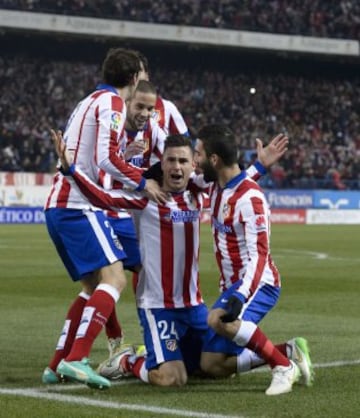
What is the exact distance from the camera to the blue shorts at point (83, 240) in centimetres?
674

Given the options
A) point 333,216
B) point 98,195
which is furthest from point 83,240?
point 333,216

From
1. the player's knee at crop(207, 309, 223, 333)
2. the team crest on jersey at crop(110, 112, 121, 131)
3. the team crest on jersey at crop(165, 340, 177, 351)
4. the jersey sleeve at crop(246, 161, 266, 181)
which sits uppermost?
the team crest on jersey at crop(110, 112, 121, 131)

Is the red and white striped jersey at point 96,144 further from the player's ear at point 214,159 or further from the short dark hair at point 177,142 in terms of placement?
the player's ear at point 214,159

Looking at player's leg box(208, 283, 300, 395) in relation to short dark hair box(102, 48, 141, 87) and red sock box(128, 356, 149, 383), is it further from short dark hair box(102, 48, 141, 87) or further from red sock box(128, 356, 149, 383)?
short dark hair box(102, 48, 141, 87)

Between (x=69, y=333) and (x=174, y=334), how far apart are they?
0.70m

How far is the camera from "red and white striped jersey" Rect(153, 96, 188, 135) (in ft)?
27.7

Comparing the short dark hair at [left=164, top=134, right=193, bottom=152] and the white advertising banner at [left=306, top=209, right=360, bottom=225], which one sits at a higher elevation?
the short dark hair at [left=164, top=134, right=193, bottom=152]

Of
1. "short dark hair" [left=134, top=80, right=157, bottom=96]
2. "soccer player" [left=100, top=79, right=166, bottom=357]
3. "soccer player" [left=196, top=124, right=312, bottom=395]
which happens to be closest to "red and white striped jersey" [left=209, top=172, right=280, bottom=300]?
"soccer player" [left=196, top=124, right=312, bottom=395]

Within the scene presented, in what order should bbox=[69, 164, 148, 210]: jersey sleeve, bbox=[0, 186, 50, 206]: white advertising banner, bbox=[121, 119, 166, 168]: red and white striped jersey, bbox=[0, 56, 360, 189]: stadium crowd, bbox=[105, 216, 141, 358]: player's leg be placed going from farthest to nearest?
bbox=[0, 56, 360, 189]: stadium crowd
bbox=[0, 186, 50, 206]: white advertising banner
bbox=[121, 119, 166, 168]: red and white striped jersey
bbox=[105, 216, 141, 358]: player's leg
bbox=[69, 164, 148, 210]: jersey sleeve

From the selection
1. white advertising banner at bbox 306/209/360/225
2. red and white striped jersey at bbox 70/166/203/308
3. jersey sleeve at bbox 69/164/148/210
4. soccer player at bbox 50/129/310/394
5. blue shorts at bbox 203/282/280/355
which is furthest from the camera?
white advertising banner at bbox 306/209/360/225

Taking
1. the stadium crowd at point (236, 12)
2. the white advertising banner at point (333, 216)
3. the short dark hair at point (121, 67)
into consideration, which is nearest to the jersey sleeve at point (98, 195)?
the short dark hair at point (121, 67)

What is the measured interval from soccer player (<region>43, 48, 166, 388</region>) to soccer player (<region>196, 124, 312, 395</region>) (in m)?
0.42

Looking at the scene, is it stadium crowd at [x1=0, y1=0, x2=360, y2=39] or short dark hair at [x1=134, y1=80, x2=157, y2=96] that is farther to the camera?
stadium crowd at [x1=0, y1=0, x2=360, y2=39]

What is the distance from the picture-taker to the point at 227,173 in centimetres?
660
